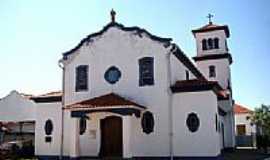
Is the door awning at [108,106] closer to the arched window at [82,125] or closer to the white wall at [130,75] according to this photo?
the white wall at [130,75]

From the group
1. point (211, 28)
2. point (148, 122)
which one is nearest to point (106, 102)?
point (148, 122)

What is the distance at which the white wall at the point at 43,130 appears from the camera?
2412 centimetres

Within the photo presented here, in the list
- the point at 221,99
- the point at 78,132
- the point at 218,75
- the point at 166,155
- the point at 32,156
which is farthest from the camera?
the point at 218,75

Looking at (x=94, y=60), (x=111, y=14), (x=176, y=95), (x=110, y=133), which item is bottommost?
(x=110, y=133)

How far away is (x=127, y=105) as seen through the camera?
67.1 feet

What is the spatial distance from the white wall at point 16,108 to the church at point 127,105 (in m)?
13.4

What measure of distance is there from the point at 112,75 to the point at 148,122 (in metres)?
3.80

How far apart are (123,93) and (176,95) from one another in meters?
3.28

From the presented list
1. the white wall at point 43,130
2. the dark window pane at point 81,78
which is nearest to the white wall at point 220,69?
the dark window pane at point 81,78

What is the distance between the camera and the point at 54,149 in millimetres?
24109

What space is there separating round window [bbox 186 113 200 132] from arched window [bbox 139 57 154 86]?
3.04 meters

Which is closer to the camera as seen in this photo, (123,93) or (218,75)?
(123,93)

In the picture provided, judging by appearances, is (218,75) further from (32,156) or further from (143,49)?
(32,156)

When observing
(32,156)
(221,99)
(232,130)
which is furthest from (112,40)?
(232,130)
